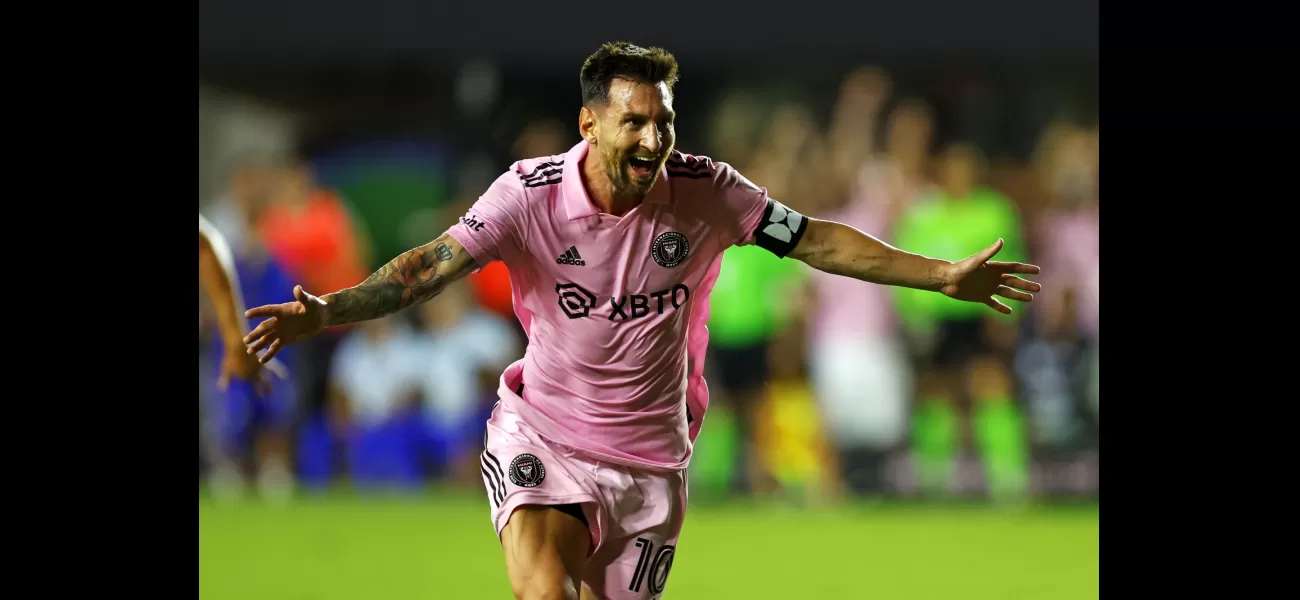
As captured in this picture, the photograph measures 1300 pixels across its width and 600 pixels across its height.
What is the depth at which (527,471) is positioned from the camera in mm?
5801

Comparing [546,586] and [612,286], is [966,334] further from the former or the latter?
[546,586]

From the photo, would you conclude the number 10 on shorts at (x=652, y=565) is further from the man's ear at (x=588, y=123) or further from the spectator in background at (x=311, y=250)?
the spectator in background at (x=311, y=250)

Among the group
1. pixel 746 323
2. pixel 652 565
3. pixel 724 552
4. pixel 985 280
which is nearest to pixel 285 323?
pixel 652 565

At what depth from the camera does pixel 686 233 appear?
5.91 meters

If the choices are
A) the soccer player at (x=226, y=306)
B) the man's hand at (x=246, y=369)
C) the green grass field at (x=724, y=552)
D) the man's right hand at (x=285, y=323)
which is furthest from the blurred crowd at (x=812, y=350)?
the man's right hand at (x=285, y=323)

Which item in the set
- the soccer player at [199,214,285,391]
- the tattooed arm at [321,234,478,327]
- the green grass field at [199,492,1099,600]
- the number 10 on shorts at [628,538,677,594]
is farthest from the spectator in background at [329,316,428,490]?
the tattooed arm at [321,234,478,327]

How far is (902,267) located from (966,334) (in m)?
7.86

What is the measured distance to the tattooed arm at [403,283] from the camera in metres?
5.43

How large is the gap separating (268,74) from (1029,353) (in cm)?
871

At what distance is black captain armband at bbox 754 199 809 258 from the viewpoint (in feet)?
19.7

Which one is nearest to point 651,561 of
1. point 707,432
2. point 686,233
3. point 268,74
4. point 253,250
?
point 686,233

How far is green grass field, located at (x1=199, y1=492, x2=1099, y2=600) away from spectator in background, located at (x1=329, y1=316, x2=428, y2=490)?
26.1 inches

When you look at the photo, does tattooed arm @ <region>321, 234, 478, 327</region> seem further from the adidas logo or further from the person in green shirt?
the person in green shirt
